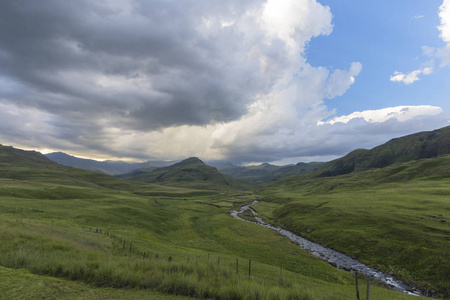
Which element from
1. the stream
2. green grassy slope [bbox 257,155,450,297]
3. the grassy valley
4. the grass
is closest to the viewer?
the grassy valley

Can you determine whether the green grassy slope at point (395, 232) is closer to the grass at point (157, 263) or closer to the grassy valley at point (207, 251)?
the grassy valley at point (207, 251)

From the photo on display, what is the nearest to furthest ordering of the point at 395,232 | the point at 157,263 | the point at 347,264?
1. the point at 157,263
2. the point at 347,264
3. the point at 395,232

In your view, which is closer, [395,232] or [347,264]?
[347,264]

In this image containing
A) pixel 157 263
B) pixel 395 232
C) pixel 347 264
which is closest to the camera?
pixel 157 263

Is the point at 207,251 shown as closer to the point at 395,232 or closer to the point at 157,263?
the point at 157,263

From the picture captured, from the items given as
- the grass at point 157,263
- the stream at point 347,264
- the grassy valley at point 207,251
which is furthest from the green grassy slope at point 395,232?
the grass at point 157,263

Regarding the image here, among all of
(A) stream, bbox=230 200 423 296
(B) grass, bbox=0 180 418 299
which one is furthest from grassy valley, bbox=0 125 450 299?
(A) stream, bbox=230 200 423 296

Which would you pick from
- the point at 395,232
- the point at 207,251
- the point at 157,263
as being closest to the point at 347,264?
the point at 395,232

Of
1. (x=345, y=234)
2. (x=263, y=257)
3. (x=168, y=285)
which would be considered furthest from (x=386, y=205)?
(x=168, y=285)

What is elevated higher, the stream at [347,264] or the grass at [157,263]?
the grass at [157,263]

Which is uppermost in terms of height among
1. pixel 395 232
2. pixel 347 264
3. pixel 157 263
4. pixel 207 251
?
pixel 157 263

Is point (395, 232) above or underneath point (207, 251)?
above

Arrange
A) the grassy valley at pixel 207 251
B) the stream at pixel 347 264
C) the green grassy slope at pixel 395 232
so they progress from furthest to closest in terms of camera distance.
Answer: the green grassy slope at pixel 395 232 → the stream at pixel 347 264 → the grassy valley at pixel 207 251

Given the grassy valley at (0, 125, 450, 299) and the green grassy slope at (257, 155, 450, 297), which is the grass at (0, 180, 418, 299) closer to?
the grassy valley at (0, 125, 450, 299)
